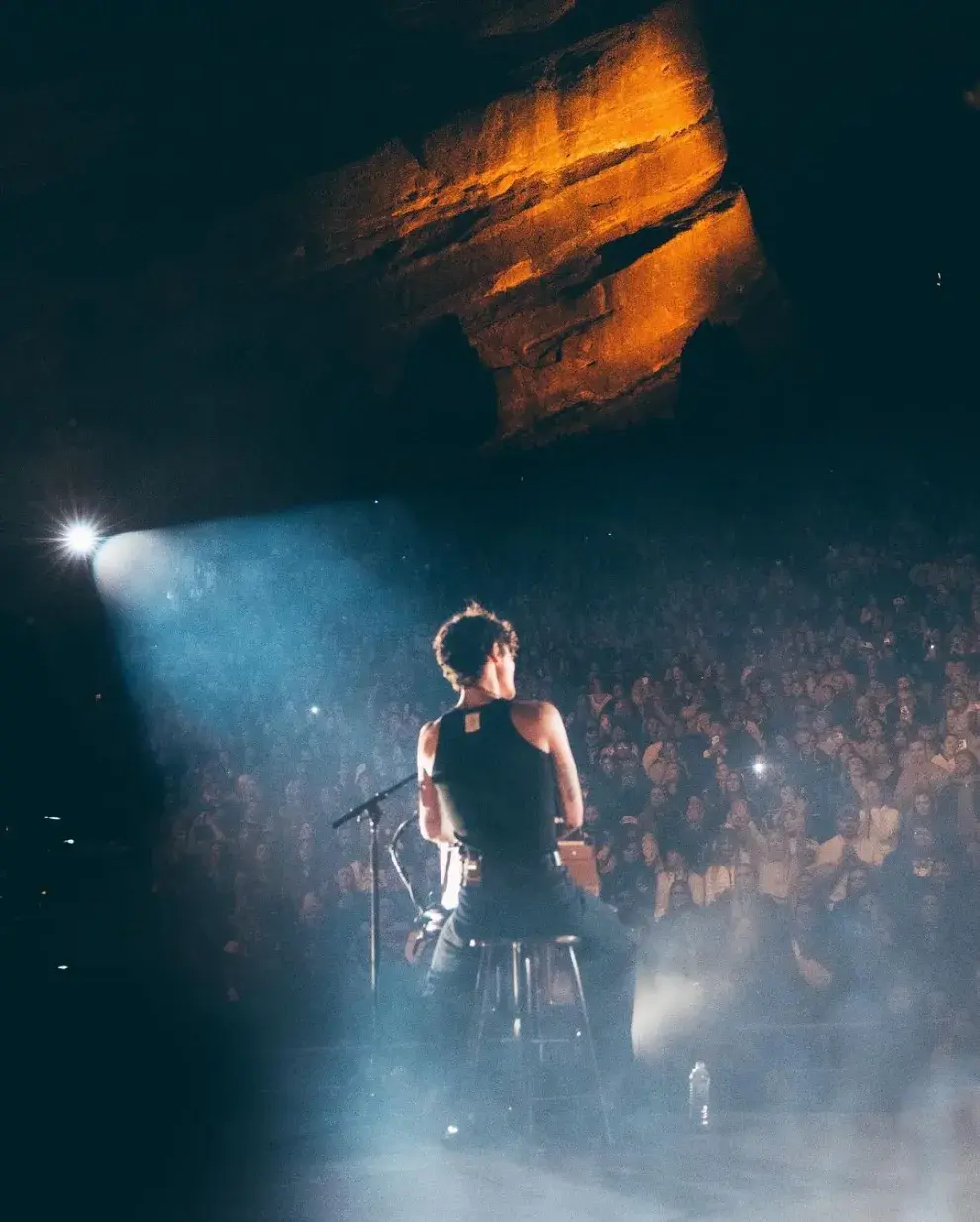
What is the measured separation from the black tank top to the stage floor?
2.66 feet

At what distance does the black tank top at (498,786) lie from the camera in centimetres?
327

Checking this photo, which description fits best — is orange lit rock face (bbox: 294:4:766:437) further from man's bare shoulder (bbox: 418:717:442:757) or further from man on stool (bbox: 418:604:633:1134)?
man's bare shoulder (bbox: 418:717:442:757)

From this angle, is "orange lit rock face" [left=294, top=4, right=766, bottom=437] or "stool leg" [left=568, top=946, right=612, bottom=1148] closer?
"stool leg" [left=568, top=946, right=612, bottom=1148]

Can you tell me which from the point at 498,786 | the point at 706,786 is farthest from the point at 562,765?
the point at 706,786

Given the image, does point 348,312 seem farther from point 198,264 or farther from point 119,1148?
point 119,1148

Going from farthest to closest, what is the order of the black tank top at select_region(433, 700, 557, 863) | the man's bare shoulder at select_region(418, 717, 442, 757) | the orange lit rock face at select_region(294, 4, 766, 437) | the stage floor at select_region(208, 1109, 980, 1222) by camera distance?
the orange lit rock face at select_region(294, 4, 766, 437) < the man's bare shoulder at select_region(418, 717, 442, 757) < the black tank top at select_region(433, 700, 557, 863) < the stage floor at select_region(208, 1109, 980, 1222)

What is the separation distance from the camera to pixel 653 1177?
3.08 m

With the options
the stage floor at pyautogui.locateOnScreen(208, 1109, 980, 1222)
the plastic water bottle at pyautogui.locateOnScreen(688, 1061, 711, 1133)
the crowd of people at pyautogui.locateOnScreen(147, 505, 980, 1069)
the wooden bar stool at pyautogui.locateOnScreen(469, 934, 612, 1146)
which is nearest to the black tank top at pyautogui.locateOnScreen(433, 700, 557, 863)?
the wooden bar stool at pyautogui.locateOnScreen(469, 934, 612, 1146)

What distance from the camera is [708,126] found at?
961 cm

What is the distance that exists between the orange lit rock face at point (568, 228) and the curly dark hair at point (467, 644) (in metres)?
7.21

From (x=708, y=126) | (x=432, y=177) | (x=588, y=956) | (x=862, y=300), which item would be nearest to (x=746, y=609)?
(x=862, y=300)

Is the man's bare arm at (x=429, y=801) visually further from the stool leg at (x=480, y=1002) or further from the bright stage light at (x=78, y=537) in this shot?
the bright stage light at (x=78, y=537)

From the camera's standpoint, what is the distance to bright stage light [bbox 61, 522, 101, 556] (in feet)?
37.4

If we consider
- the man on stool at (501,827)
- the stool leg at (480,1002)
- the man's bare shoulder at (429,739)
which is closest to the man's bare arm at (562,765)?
the man on stool at (501,827)
